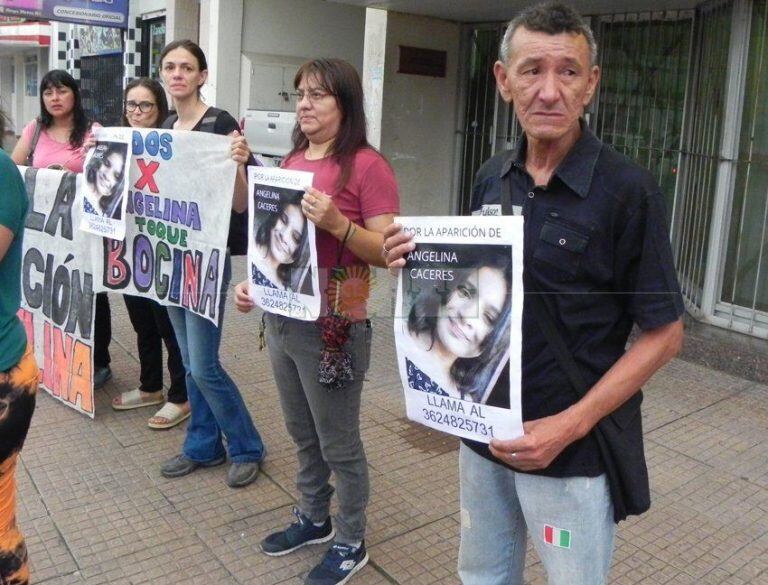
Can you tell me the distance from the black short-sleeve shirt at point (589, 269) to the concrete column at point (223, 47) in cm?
915

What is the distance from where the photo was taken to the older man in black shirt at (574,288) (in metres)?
1.70

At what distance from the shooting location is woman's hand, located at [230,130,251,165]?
342cm

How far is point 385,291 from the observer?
2.42m

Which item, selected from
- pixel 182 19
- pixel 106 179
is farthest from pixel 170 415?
pixel 182 19

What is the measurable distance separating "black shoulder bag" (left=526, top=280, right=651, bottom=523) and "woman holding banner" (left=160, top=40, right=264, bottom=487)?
2.05 m

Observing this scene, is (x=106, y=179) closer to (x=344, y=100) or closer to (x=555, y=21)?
(x=344, y=100)

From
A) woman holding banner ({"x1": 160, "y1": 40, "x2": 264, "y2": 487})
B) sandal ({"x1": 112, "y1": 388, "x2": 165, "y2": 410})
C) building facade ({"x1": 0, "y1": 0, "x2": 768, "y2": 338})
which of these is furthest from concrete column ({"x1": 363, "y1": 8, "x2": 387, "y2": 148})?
woman holding banner ({"x1": 160, "y1": 40, "x2": 264, "y2": 487})

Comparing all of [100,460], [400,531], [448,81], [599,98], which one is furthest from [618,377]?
[448,81]

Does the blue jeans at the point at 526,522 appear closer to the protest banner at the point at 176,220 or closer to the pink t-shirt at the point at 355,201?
the pink t-shirt at the point at 355,201

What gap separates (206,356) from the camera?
3.59 m

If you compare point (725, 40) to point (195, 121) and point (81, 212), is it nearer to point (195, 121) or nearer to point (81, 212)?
point (195, 121)

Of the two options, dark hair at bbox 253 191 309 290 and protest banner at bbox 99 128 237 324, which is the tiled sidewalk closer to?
dark hair at bbox 253 191 309 290

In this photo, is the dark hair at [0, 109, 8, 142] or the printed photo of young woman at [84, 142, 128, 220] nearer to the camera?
the dark hair at [0, 109, 8, 142]

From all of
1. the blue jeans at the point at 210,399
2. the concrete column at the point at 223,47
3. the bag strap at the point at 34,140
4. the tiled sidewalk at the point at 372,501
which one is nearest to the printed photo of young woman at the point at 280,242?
the tiled sidewalk at the point at 372,501
